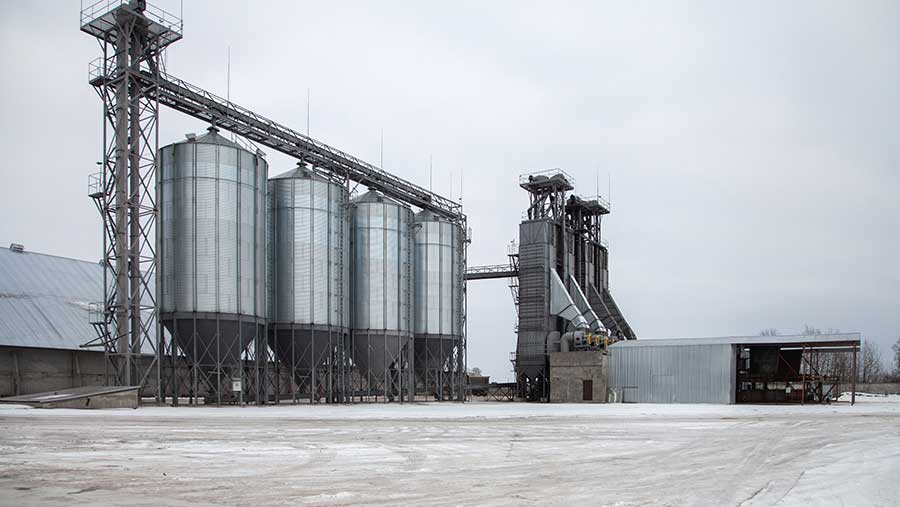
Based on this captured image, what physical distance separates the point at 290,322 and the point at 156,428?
95.0ft

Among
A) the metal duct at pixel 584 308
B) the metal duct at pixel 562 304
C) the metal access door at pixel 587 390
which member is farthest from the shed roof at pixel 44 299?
the metal duct at pixel 584 308

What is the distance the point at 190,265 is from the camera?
44.7m

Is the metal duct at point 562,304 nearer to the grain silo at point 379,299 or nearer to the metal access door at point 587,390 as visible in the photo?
the metal access door at point 587,390

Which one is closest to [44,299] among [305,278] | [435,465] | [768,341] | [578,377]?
[305,278]

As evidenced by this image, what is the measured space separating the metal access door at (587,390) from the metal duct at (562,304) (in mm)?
7086

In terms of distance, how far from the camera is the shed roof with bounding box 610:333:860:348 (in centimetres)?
5528

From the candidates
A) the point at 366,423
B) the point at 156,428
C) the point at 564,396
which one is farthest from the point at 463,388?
the point at 156,428

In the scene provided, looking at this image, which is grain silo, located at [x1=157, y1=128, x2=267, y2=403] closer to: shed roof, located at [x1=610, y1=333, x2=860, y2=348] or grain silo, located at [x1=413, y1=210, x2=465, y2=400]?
grain silo, located at [x1=413, y1=210, x2=465, y2=400]

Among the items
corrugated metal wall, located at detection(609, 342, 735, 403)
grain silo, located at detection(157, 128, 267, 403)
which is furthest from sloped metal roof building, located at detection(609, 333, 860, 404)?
grain silo, located at detection(157, 128, 267, 403)

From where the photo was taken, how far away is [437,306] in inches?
2635

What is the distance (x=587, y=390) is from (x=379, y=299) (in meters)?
18.9

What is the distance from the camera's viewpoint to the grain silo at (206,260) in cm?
4469

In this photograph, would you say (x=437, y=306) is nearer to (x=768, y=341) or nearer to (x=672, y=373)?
(x=672, y=373)

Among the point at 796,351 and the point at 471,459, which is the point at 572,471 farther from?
the point at 796,351
